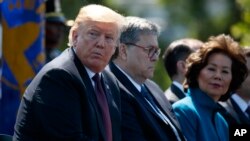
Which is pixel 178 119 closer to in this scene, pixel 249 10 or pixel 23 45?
pixel 23 45

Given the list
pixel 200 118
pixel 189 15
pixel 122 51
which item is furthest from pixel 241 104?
pixel 189 15

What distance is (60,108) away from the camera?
787cm

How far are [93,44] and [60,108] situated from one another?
641mm

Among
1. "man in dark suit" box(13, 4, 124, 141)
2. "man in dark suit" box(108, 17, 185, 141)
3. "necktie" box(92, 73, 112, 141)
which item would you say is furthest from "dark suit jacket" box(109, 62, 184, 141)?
"necktie" box(92, 73, 112, 141)

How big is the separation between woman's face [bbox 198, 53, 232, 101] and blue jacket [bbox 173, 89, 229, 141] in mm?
115

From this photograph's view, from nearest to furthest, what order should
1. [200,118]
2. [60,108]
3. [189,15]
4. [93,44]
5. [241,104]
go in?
[60,108] < [93,44] < [200,118] < [241,104] < [189,15]

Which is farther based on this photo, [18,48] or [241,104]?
[241,104]

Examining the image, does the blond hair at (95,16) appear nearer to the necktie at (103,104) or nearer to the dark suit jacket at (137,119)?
the necktie at (103,104)

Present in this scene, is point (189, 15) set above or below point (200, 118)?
below

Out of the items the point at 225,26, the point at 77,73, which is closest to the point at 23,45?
the point at 77,73

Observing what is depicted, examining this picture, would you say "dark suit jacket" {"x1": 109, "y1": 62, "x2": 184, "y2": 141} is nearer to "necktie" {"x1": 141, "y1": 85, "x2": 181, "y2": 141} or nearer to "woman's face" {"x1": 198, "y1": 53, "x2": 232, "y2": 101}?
"necktie" {"x1": 141, "y1": 85, "x2": 181, "y2": 141}

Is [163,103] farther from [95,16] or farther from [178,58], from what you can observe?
[178,58]

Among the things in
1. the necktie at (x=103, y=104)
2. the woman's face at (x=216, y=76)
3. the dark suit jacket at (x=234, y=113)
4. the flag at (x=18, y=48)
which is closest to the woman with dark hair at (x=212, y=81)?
the woman's face at (x=216, y=76)

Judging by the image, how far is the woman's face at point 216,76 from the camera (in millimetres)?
10164
